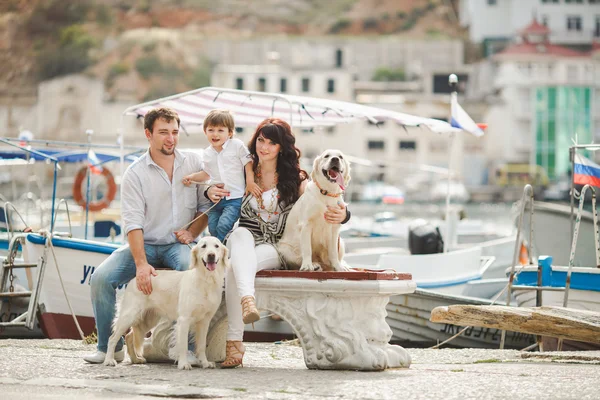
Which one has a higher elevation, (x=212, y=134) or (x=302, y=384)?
(x=212, y=134)

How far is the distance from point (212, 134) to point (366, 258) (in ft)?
28.9

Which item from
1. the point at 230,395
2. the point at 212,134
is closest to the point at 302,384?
the point at 230,395

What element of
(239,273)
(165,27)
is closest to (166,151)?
(239,273)

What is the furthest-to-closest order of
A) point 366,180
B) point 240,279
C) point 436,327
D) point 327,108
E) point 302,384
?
1. point 366,180
2. point 436,327
3. point 327,108
4. point 240,279
5. point 302,384

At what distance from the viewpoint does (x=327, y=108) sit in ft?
39.3

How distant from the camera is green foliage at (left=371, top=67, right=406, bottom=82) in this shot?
359 feet

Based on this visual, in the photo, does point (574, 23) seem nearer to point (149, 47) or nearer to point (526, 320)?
point (149, 47)

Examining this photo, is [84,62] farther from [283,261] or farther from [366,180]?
[283,261]

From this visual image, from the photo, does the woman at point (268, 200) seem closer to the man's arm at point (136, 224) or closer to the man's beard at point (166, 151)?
the man's beard at point (166, 151)

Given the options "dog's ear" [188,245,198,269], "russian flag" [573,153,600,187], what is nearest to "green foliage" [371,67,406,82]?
"russian flag" [573,153,600,187]

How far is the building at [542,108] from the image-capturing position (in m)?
94.8

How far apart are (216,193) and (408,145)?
8082 centimetres

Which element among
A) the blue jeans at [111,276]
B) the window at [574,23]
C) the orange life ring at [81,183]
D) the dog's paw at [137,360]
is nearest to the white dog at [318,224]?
the blue jeans at [111,276]

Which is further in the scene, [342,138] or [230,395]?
[342,138]
